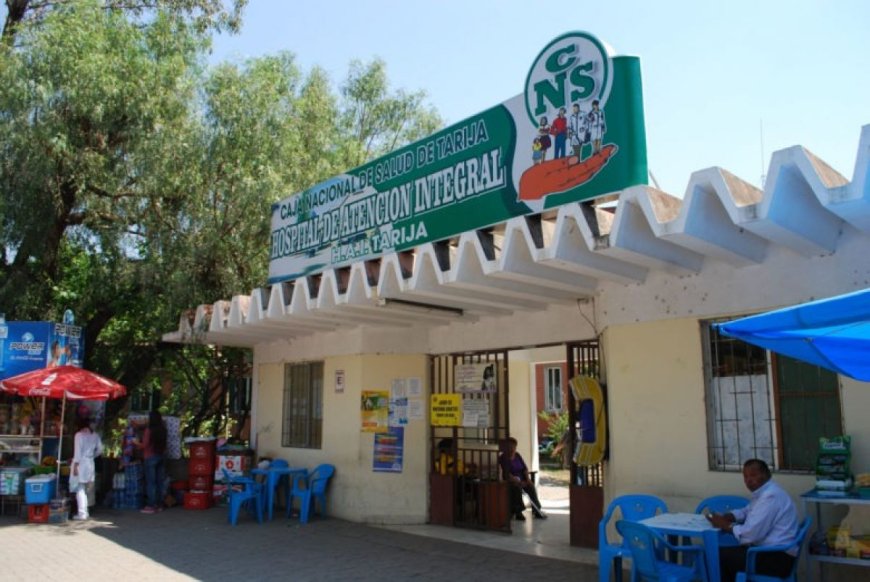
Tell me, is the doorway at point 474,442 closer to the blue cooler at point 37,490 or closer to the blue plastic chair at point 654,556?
the blue plastic chair at point 654,556

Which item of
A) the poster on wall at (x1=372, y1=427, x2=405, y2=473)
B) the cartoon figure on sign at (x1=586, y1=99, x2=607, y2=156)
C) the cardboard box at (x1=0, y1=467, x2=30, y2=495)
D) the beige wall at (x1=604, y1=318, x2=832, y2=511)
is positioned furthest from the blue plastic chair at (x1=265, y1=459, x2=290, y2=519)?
the cartoon figure on sign at (x1=586, y1=99, x2=607, y2=156)

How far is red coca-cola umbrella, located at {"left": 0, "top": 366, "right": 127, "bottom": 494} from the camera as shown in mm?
11219

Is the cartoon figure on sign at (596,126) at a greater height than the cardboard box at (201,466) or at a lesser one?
greater

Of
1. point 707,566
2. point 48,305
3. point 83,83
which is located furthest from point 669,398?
point 48,305

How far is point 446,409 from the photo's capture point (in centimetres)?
1045

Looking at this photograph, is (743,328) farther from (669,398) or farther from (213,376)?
(213,376)

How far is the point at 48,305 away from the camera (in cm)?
1436

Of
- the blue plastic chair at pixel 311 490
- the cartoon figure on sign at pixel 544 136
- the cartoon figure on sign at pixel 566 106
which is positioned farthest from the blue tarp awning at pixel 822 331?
the blue plastic chair at pixel 311 490

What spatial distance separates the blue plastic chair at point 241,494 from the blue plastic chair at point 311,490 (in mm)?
461

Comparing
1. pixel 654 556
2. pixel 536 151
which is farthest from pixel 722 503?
pixel 536 151

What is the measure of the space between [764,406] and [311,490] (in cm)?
671

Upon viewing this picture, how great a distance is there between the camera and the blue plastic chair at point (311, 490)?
10.8 metres

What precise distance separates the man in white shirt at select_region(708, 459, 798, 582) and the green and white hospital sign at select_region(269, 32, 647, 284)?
2.87m

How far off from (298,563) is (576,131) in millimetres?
5501
